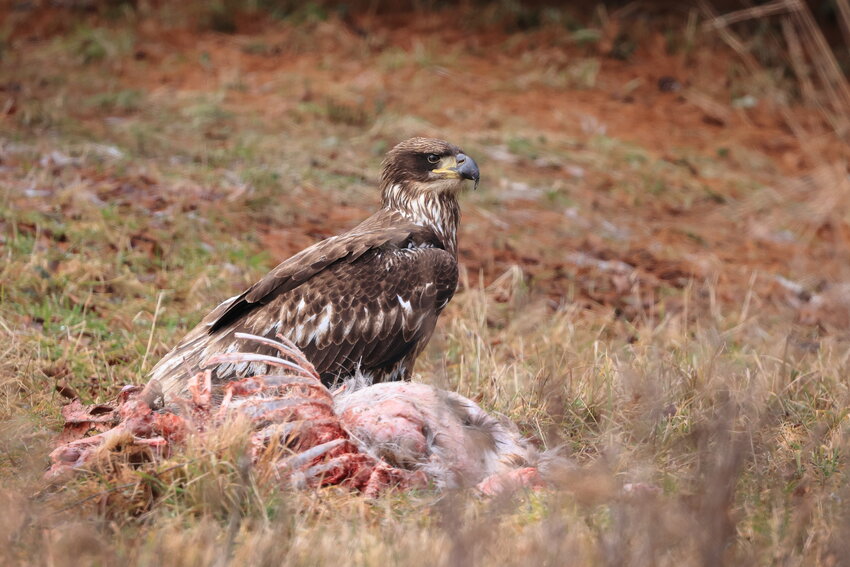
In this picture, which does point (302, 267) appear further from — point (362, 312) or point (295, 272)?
point (362, 312)

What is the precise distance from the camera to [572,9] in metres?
15.9

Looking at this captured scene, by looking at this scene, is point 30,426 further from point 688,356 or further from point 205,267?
point 688,356

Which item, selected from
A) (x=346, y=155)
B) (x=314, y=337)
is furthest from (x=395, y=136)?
(x=314, y=337)

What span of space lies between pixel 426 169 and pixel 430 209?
224 mm

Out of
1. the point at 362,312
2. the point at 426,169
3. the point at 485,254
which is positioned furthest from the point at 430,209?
the point at 485,254

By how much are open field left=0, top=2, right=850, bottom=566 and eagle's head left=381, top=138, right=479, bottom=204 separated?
1.01m

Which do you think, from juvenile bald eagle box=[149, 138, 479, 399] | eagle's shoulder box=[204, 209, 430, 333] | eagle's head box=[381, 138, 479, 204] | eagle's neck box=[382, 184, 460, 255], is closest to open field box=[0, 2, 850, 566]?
juvenile bald eagle box=[149, 138, 479, 399]

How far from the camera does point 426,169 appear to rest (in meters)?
6.30

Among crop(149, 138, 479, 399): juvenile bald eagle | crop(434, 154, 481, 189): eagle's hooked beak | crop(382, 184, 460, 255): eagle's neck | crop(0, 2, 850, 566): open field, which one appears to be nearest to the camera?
crop(0, 2, 850, 566): open field

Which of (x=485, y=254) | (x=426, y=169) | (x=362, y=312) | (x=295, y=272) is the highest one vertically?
(x=426, y=169)

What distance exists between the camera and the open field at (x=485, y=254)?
3742mm

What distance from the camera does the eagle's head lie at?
6238mm

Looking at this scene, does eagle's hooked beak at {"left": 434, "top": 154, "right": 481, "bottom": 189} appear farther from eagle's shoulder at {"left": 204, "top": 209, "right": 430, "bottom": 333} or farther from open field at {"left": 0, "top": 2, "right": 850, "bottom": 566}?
open field at {"left": 0, "top": 2, "right": 850, "bottom": 566}

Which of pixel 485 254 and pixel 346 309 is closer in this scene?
pixel 346 309
